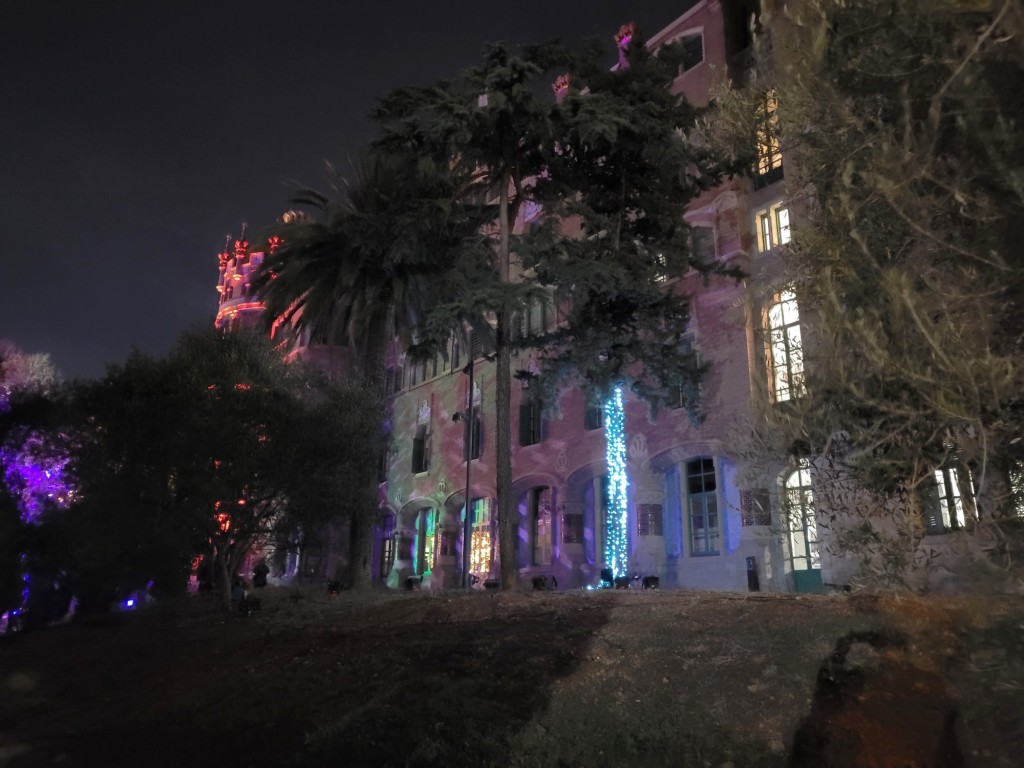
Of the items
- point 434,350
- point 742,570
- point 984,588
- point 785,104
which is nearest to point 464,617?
point 434,350

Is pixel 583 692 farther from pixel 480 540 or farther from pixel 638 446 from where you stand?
pixel 480 540

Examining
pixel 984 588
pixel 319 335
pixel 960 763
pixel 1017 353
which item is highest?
pixel 319 335

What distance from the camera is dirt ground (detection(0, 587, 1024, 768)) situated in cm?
561

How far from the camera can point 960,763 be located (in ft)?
16.2

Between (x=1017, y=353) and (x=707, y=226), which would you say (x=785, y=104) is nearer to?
(x=1017, y=353)

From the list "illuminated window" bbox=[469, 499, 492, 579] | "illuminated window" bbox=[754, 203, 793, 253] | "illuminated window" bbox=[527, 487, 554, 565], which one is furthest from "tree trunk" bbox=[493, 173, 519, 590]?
"illuminated window" bbox=[469, 499, 492, 579]

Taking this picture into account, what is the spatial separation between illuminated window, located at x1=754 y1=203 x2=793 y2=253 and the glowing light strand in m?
5.79

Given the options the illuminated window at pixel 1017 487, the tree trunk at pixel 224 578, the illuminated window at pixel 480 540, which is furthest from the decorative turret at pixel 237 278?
the illuminated window at pixel 1017 487

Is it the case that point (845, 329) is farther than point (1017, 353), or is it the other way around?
point (845, 329)

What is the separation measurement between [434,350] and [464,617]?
237 inches

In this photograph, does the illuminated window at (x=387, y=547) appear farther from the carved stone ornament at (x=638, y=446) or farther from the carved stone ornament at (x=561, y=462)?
the carved stone ornament at (x=638, y=446)

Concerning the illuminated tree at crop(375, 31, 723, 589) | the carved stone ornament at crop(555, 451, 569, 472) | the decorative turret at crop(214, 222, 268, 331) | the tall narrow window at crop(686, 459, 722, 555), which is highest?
the decorative turret at crop(214, 222, 268, 331)

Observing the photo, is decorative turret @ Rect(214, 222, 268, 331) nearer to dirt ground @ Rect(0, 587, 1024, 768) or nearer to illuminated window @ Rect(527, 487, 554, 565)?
illuminated window @ Rect(527, 487, 554, 565)

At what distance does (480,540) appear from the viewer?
92.1 feet
